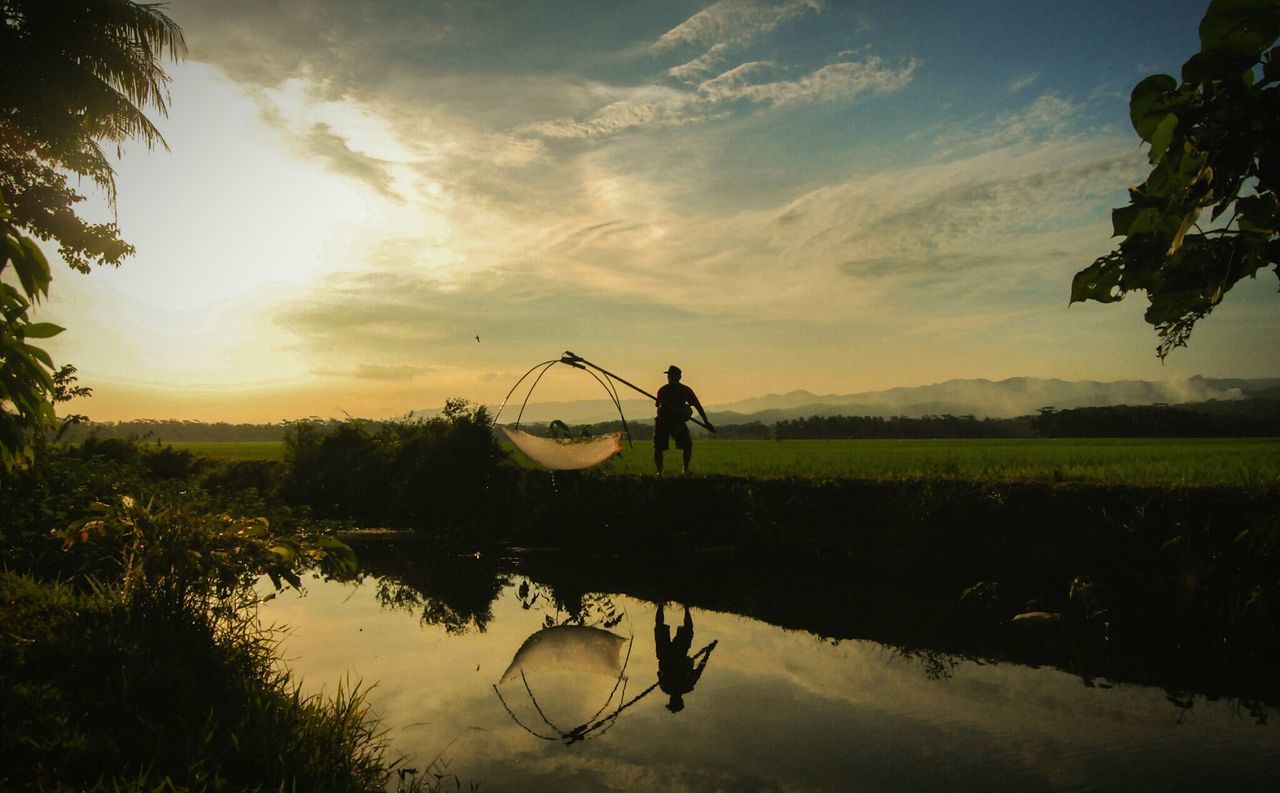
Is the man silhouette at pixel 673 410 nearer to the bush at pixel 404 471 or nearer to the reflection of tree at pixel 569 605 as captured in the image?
the reflection of tree at pixel 569 605

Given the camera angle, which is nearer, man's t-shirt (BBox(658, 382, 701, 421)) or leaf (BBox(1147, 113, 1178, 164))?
leaf (BBox(1147, 113, 1178, 164))

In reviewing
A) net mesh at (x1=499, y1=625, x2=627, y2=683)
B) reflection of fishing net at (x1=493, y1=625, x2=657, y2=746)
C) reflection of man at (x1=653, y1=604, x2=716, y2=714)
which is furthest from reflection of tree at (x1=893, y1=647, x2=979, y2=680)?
net mesh at (x1=499, y1=625, x2=627, y2=683)

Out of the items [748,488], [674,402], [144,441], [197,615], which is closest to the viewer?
[197,615]

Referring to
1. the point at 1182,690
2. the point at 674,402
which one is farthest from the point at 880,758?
the point at 674,402

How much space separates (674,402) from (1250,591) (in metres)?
8.73

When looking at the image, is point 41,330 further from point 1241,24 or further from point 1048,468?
point 1048,468

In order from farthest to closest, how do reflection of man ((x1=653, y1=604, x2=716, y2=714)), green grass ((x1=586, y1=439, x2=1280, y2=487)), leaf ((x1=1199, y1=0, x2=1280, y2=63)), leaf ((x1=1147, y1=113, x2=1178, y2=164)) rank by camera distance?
green grass ((x1=586, y1=439, x2=1280, y2=487)) < reflection of man ((x1=653, y1=604, x2=716, y2=714)) < leaf ((x1=1147, y1=113, x2=1178, y2=164)) < leaf ((x1=1199, y1=0, x2=1280, y2=63))

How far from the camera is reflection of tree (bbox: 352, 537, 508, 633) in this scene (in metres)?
10.5

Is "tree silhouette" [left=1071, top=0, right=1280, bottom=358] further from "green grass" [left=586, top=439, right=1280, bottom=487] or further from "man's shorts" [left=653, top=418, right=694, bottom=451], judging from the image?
"man's shorts" [left=653, top=418, right=694, bottom=451]

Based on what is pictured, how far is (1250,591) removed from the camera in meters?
8.23

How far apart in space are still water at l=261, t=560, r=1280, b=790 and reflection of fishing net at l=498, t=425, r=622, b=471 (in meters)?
3.96

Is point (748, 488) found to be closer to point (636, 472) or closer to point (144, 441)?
point (636, 472)

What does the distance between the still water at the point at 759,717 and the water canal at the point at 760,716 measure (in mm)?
20

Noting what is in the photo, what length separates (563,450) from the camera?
1323 centimetres
